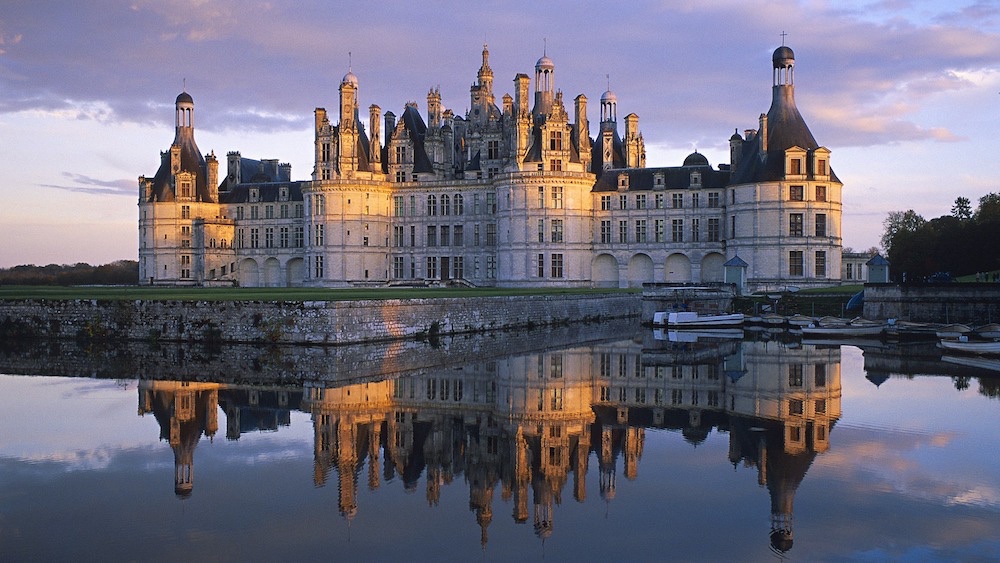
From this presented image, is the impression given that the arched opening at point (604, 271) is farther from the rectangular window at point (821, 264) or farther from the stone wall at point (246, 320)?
the stone wall at point (246, 320)

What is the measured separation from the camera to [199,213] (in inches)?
2817

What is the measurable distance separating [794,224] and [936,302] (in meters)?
14.6

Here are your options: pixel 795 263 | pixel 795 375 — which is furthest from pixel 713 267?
pixel 795 375

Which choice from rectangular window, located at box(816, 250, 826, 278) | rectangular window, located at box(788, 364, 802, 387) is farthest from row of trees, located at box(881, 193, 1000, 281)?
rectangular window, located at box(788, 364, 802, 387)

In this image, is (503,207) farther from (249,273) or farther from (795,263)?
(249,273)

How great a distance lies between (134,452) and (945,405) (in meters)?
15.9

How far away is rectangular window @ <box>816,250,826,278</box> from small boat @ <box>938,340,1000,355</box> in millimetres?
23128

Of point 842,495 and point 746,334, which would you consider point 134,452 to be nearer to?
point 842,495

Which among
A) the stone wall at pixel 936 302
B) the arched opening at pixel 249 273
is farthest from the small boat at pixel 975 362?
the arched opening at pixel 249 273

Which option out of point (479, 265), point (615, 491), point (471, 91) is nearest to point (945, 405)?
point (615, 491)

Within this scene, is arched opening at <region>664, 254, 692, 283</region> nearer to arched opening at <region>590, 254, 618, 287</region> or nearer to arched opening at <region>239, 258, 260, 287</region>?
arched opening at <region>590, 254, 618, 287</region>

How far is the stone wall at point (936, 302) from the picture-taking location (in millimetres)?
39375

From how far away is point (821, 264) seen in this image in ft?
181

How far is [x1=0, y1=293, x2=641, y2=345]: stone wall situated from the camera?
30.6 metres
